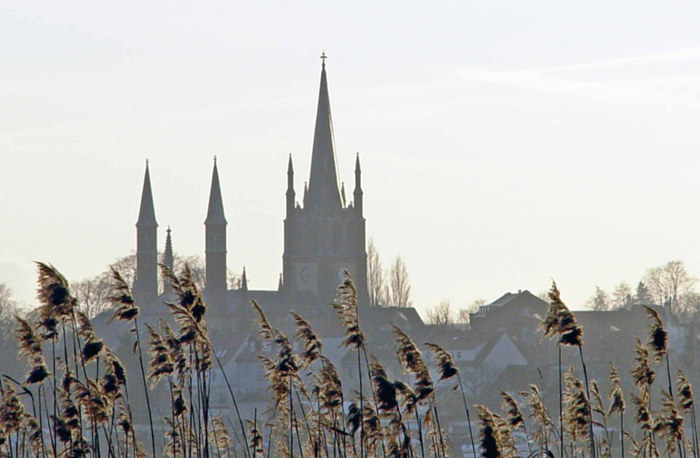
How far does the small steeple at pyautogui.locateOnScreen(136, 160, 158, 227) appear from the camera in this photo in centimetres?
11788

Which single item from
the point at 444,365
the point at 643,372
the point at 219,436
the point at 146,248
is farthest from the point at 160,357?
the point at 146,248

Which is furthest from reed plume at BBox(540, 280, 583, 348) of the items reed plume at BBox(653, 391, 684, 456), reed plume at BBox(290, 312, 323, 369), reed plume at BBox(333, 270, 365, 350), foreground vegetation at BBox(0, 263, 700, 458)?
reed plume at BBox(290, 312, 323, 369)

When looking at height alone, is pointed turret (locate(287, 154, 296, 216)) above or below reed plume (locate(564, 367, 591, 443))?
above

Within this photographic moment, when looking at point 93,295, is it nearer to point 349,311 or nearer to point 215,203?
point 215,203

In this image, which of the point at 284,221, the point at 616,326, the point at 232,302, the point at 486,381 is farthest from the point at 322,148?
the point at 486,381

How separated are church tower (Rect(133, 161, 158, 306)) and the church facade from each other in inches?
4.0

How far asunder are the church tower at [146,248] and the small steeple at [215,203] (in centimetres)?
450

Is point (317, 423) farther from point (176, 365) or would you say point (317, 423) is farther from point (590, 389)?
point (590, 389)

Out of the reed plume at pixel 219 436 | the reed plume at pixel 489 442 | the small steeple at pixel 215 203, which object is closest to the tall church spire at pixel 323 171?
the small steeple at pixel 215 203

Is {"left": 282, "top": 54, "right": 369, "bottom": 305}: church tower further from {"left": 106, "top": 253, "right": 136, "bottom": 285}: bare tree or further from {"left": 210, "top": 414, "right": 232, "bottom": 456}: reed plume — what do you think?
{"left": 210, "top": 414, "right": 232, "bottom": 456}: reed plume

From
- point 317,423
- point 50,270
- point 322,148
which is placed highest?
point 322,148

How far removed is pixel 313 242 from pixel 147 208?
45.0 feet

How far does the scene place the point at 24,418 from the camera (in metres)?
17.0

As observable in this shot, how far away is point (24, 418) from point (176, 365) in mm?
1757
